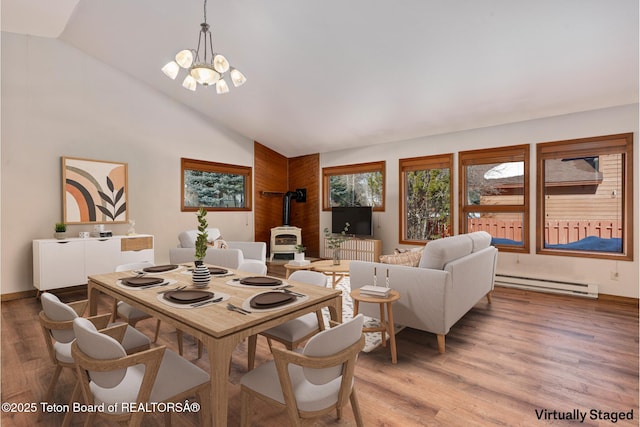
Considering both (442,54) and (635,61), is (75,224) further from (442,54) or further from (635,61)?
(635,61)

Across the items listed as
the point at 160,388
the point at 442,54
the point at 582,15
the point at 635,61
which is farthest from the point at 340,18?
the point at 160,388

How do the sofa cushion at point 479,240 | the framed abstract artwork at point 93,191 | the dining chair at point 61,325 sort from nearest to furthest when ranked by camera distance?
the dining chair at point 61,325 → the sofa cushion at point 479,240 → the framed abstract artwork at point 93,191

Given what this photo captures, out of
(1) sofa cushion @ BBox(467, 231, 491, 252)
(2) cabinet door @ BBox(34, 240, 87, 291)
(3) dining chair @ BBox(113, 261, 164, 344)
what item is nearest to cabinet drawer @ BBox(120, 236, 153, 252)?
(2) cabinet door @ BBox(34, 240, 87, 291)

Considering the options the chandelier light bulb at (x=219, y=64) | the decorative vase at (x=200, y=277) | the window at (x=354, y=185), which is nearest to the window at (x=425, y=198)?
the window at (x=354, y=185)

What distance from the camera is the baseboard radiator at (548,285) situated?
4270 mm

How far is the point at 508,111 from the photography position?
4.61m

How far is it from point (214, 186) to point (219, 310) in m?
5.47

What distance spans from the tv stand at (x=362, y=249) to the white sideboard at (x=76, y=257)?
375cm

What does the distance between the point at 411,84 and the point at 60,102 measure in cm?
497

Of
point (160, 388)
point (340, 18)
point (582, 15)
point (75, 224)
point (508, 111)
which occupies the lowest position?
point (160, 388)

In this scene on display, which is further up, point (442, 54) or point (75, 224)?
point (442, 54)

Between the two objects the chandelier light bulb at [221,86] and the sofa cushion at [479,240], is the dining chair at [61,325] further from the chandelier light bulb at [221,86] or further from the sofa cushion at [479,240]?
the sofa cushion at [479,240]

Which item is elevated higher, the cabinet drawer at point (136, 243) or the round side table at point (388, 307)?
the cabinet drawer at point (136, 243)

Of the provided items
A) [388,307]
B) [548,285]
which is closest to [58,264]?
[388,307]
